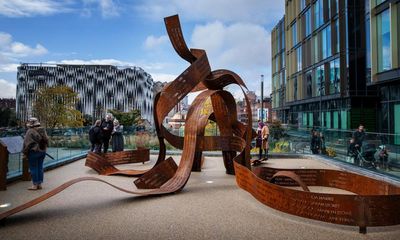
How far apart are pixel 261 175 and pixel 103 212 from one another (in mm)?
5045

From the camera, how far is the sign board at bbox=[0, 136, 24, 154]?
10.7 m

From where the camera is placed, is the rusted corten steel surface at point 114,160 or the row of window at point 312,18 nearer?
the rusted corten steel surface at point 114,160

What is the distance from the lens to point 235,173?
1021cm

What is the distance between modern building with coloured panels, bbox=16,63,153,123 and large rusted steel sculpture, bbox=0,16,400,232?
296 feet

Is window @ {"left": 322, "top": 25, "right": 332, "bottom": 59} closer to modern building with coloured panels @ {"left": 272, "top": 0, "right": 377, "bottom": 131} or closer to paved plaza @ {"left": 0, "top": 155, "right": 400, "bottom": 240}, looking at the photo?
modern building with coloured panels @ {"left": 272, "top": 0, "right": 377, "bottom": 131}

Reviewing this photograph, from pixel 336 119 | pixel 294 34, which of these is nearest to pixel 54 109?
pixel 294 34

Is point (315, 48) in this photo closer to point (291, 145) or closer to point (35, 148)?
point (291, 145)

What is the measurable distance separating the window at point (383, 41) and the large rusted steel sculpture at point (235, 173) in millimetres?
13971

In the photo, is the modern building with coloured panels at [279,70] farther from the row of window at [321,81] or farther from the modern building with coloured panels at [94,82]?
the modern building with coloured panels at [94,82]

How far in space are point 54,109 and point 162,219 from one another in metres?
42.0

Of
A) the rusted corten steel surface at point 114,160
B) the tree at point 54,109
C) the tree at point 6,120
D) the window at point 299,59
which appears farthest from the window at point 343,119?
the tree at point 6,120

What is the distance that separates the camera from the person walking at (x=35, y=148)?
9039 mm

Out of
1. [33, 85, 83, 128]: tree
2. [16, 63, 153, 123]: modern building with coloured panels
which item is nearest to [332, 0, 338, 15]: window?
[33, 85, 83, 128]: tree

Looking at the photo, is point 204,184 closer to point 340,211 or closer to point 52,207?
point 52,207
